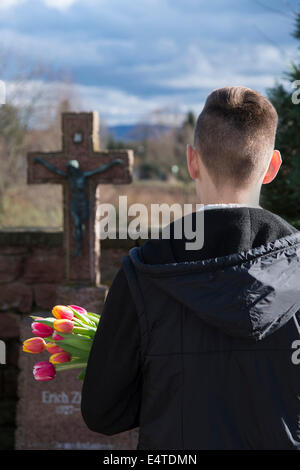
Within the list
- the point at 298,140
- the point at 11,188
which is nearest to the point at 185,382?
the point at 298,140

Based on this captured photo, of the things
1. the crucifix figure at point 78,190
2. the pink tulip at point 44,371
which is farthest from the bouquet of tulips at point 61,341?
the crucifix figure at point 78,190

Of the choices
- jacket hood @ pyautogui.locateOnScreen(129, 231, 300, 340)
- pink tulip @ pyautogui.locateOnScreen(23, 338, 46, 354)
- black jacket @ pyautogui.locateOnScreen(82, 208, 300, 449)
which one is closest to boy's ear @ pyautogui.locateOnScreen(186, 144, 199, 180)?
black jacket @ pyautogui.locateOnScreen(82, 208, 300, 449)

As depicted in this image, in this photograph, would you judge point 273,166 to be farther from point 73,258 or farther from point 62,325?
point 73,258

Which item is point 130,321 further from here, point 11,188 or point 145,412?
point 11,188

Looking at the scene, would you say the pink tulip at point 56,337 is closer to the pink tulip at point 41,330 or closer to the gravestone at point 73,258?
the pink tulip at point 41,330

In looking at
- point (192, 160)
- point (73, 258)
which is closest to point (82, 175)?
point (73, 258)

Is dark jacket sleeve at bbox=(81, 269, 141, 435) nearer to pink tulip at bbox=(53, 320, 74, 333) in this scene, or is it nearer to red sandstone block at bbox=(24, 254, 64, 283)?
pink tulip at bbox=(53, 320, 74, 333)

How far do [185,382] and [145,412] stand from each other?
0.13 metres

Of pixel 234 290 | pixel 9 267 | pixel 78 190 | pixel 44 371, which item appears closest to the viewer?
pixel 234 290

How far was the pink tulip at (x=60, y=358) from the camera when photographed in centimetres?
155

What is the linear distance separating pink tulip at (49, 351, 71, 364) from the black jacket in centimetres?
34

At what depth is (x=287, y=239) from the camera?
1.24 metres

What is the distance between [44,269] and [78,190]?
85 centimetres

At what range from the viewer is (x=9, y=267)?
430cm
